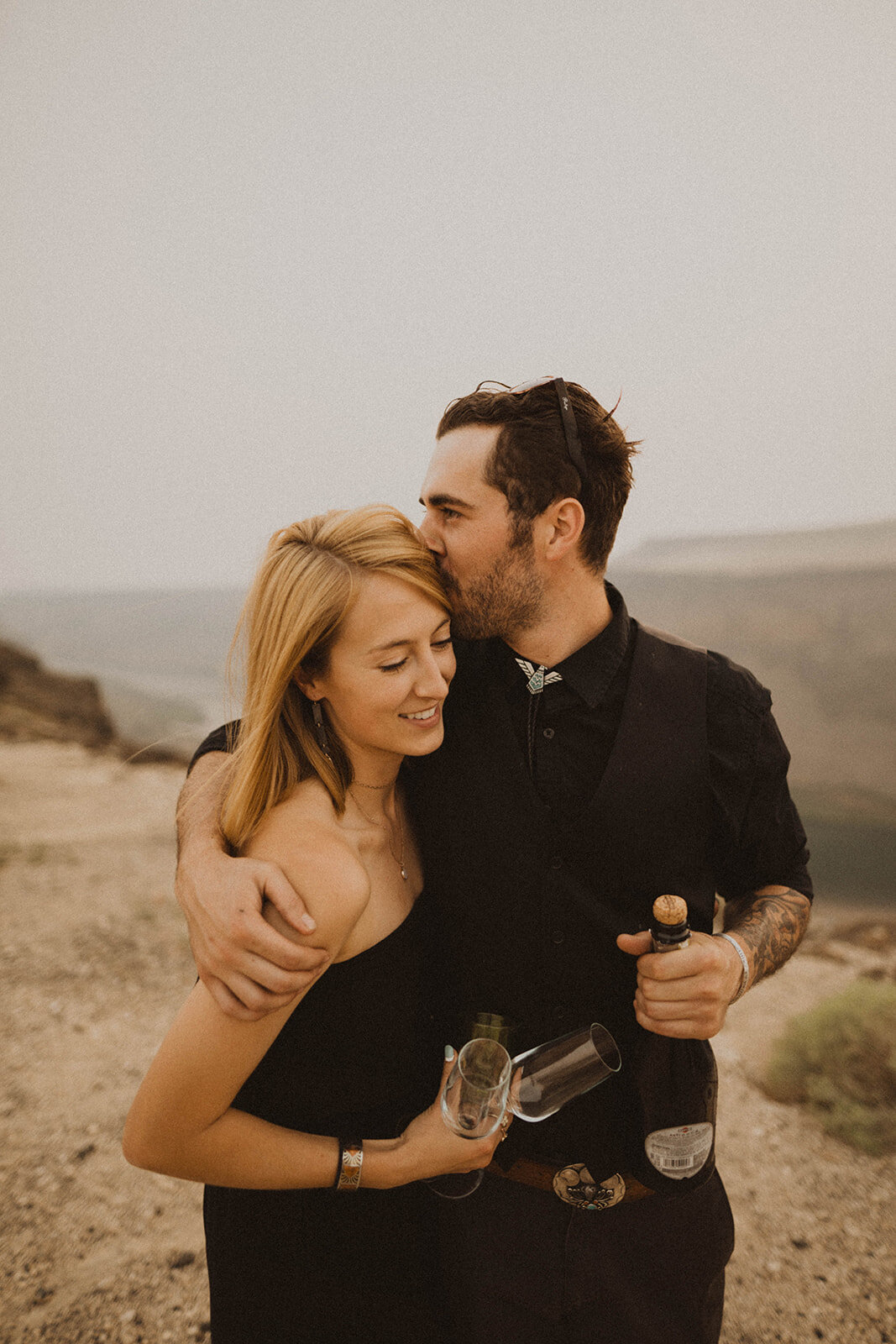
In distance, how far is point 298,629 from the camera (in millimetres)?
1666

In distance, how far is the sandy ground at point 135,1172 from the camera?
9.07ft

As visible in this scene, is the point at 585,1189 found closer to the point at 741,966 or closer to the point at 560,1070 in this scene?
the point at 560,1070

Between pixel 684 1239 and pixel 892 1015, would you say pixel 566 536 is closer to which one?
pixel 684 1239

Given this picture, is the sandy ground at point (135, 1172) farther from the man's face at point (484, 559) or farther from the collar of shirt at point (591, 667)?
the man's face at point (484, 559)

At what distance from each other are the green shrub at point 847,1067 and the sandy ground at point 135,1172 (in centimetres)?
12

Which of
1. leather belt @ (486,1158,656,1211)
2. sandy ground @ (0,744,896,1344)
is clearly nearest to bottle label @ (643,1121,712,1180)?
leather belt @ (486,1158,656,1211)

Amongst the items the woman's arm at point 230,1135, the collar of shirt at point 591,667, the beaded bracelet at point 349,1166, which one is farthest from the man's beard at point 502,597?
the beaded bracelet at point 349,1166

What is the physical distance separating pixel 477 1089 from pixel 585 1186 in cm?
48

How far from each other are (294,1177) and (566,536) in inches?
64.1

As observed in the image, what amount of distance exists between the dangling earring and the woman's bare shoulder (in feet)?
0.63

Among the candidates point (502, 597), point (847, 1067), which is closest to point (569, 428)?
point (502, 597)

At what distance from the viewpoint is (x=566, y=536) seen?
1.95 meters

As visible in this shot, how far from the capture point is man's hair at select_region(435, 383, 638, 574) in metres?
1.90

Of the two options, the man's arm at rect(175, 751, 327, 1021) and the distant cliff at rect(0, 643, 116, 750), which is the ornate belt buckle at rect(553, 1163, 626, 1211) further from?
the distant cliff at rect(0, 643, 116, 750)
